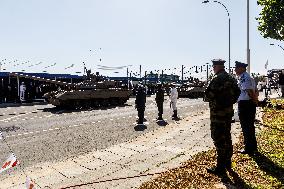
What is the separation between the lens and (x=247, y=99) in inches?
230

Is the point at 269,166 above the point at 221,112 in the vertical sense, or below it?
below

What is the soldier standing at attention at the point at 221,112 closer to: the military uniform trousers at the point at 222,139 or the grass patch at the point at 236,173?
the military uniform trousers at the point at 222,139

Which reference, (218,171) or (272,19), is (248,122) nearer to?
(218,171)

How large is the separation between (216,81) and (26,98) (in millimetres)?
26918

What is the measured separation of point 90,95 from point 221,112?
1781 cm

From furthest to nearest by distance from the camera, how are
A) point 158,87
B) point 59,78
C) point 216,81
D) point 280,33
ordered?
point 59,78
point 280,33
point 158,87
point 216,81

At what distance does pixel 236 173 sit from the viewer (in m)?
4.69

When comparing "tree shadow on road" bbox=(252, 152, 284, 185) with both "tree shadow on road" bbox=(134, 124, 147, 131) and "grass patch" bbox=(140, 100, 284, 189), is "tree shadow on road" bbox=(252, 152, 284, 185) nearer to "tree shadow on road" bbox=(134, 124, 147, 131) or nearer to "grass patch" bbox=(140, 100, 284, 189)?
"grass patch" bbox=(140, 100, 284, 189)

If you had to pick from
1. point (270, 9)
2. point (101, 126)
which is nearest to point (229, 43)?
point (270, 9)

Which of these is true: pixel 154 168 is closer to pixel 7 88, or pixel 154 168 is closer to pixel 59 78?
pixel 7 88

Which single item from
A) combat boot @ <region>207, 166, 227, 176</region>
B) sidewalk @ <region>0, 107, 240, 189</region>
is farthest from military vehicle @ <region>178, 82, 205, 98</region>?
combat boot @ <region>207, 166, 227, 176</region>

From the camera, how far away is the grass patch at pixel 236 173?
428 cm

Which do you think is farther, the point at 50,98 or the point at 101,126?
the point at 50,98

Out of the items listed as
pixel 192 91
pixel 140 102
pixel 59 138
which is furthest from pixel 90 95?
pixel 192 91
